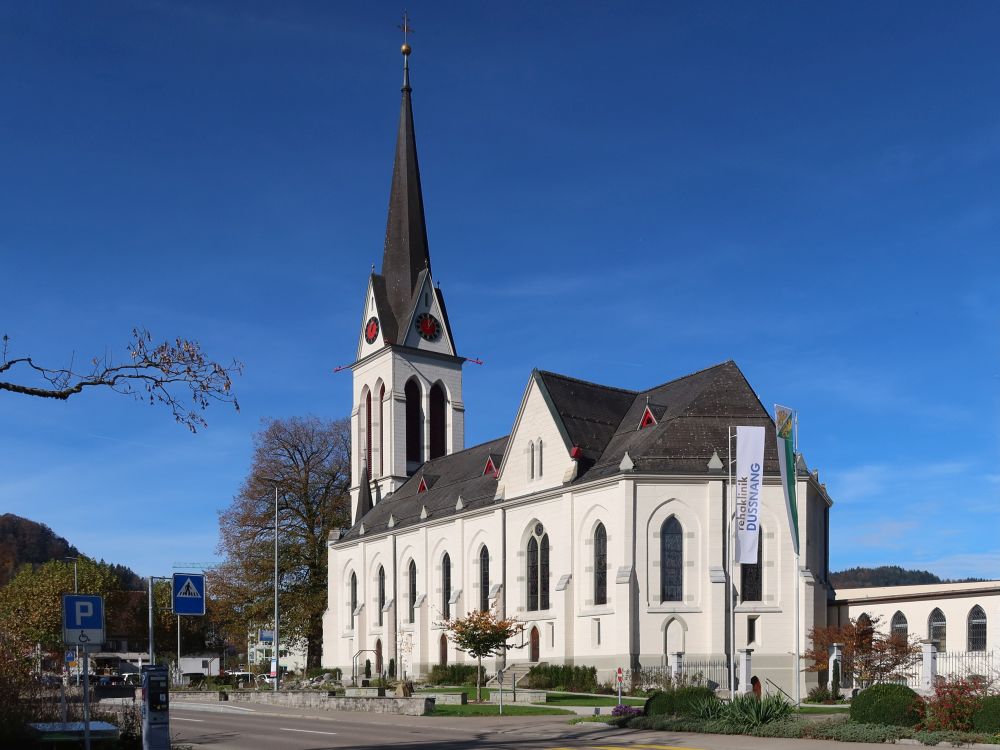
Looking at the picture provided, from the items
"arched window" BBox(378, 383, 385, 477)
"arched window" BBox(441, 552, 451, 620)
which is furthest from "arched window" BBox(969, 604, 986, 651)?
"arched window" BBox(378, 383, 385, 477)

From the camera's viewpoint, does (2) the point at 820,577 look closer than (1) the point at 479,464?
Yes

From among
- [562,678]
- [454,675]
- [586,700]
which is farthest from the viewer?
[454,675]

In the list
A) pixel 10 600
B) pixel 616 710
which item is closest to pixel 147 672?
pixel 616 710

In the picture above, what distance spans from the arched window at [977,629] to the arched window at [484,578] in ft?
76.7

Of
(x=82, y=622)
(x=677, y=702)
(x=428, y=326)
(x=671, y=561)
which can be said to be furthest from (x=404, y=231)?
(x=82, y=622)

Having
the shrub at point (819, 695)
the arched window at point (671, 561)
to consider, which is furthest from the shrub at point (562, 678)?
the shrub at point (819, 695)

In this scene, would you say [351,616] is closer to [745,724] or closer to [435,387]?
[435,387]

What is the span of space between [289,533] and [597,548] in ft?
106

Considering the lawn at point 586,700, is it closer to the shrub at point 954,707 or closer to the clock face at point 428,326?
the shrub at point 954,707

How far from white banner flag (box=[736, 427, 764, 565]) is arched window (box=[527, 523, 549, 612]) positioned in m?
14.1

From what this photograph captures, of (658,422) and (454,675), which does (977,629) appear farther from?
(454,675)

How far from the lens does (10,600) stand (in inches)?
3356

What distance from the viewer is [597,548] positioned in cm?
5059

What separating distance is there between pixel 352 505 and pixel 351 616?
337 inches
